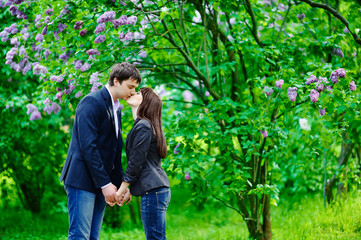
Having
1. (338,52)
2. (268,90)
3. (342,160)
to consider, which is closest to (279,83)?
(268,90)

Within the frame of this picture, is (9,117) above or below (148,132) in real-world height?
above

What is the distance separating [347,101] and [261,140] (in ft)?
4.00

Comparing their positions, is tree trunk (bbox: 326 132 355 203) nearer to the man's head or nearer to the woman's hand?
the woman's hand

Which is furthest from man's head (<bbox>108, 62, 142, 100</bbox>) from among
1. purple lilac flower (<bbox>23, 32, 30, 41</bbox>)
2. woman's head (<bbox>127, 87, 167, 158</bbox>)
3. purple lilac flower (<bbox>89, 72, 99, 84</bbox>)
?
purple lilac flower (<bbox>23, 32, 30, 41</bbox>)

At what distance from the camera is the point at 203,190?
438 centimetres

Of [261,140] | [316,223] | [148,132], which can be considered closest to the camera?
[148,132]

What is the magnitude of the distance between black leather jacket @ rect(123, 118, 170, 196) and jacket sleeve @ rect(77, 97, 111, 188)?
194 mm

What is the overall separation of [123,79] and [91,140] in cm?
48

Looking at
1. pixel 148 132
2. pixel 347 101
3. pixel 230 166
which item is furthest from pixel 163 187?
pixel 347 101

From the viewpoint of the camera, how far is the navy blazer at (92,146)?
271cm

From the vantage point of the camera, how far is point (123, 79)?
9.37ft

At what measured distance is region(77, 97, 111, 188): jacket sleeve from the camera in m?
2.70

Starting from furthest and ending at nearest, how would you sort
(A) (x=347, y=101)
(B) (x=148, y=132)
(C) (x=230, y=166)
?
1. (C) (x=230, y=166)
2. (A) (x=347, y=101)
3. (B) (x=148, y=132)

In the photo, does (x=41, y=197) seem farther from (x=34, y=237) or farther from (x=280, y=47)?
(x=280, y=47)
